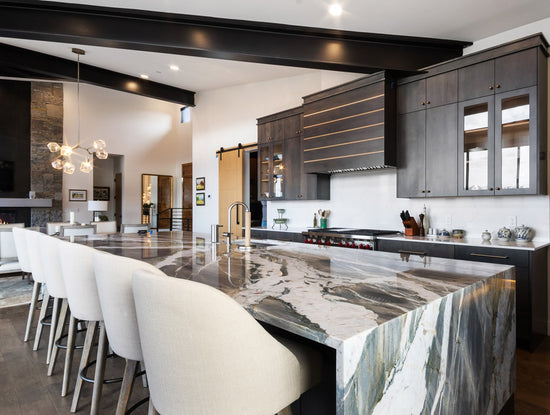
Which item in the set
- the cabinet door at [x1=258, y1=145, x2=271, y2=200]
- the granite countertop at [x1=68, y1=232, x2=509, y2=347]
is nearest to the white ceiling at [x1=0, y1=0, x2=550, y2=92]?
the cabinet door at [x1=258, y1=145, x2=271, y2=200]

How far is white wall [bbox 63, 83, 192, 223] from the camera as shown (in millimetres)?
8695

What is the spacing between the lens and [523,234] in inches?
118

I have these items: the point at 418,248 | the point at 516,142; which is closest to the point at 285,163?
the point at 418,248

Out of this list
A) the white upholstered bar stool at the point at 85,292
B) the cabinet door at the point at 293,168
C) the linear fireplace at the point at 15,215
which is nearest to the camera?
the white upholstered bar stool at the point at 85,292

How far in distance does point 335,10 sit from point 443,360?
10.4 feet

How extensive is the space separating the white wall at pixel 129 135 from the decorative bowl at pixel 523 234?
30.3 ft

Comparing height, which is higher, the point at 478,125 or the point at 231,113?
the point at 231,113

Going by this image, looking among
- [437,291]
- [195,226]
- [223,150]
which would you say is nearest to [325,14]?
[437,291]

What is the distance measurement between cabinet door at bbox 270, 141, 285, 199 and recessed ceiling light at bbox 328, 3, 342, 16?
2209mm

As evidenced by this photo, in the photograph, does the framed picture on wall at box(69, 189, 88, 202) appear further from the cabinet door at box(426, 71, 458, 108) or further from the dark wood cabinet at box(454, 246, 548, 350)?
the dark wood cabinet at box(454, 246, 548, 350)

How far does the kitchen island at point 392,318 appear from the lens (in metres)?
0.86

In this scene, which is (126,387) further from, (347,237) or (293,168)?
(293,168)

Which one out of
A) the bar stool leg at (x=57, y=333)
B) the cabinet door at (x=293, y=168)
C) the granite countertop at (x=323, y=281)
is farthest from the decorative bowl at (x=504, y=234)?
the bar stool leg at (x=57, y=333)

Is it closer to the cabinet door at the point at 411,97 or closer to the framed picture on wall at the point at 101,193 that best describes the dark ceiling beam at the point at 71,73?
the framed picture on wall at the point at 101,193
